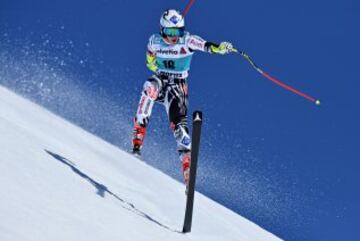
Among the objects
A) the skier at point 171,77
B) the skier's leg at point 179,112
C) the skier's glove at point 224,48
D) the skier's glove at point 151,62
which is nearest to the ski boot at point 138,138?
the skier at point 171,77

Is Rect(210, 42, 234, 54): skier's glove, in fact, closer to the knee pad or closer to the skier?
the skier

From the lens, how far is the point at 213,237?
7.75 metres

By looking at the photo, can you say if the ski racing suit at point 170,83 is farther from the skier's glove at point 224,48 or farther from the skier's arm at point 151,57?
the skier's glove at point 224,48

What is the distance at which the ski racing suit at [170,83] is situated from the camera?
29.3 feet

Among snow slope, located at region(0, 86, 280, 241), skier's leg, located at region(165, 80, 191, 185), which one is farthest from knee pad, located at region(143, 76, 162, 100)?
snow slope, located at region(0, 86, 280, 241)

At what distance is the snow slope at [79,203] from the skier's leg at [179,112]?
0.83 meters

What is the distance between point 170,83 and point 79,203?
168 inches

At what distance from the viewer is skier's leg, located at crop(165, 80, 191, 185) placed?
346 inches

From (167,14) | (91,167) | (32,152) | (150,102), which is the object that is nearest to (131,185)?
(91,167)

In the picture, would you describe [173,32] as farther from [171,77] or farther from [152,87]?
[152,87]

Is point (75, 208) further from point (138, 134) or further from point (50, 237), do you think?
point (138, 134)

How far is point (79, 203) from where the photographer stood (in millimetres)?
5094

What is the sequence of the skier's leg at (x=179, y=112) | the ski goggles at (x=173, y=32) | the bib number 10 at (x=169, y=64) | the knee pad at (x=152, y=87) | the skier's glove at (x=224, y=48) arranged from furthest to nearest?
the bib number 10 at (x=169, y=64)
the knee pad at (x=152, y=87)
the ski goggles at (x=173, y=32)
the skier's leg at (x=179, y=112)
the skier's glove at (x=224, y=48)

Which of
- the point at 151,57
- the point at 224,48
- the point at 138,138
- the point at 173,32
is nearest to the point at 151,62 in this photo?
the point at 151,57
